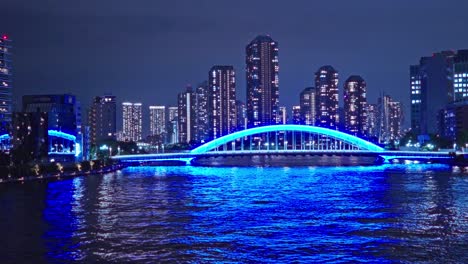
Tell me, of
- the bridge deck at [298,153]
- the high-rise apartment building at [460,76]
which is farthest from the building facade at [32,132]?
the high-rise apartment building at [460,76]

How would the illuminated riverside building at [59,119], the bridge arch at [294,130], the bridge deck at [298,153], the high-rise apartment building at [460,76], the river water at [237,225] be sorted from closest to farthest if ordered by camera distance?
the river water at [237,225]
the bridge deck at [298,153]
the illuminated riverside building at [59,119]
the bridge arch at [294,130]
the high-rise apartment building at [460,76]

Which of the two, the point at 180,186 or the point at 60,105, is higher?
the point at 60,105

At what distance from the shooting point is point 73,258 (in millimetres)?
25078

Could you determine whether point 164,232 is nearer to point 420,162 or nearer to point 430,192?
point 430,192

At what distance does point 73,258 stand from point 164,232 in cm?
656

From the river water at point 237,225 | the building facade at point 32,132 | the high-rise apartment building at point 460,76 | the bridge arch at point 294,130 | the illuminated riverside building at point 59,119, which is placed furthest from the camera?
the high-rise apartment building at point 460,76

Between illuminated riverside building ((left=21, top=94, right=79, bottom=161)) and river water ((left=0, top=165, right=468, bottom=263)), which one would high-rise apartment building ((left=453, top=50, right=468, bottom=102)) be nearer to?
illuminated riverside building ((left=21, top=94, right=79, bottom=161))

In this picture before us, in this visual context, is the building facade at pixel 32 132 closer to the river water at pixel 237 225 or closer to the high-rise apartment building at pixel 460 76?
the river water at pixel 237 225

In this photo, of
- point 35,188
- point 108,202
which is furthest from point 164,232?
point 35,188

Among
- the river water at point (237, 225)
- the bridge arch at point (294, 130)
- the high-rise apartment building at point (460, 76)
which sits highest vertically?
the high-rise apartment building at point (460, 76)

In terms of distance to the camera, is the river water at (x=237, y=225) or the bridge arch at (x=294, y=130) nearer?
the river water at (x=237, y=225)

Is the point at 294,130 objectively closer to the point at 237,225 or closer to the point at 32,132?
the point at 32,132

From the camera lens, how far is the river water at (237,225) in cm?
2556

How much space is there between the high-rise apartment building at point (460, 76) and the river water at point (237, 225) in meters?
135
